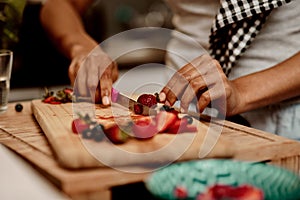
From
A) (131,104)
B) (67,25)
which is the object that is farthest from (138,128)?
(67,25)

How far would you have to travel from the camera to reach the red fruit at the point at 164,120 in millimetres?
830

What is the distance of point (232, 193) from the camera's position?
0.60 meters

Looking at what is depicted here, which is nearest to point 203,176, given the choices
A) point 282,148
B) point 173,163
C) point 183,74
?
point 173,163

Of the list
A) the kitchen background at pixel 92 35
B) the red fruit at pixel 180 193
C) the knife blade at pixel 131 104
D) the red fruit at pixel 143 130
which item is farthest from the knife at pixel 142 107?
the kitchen background at pixel 92 35

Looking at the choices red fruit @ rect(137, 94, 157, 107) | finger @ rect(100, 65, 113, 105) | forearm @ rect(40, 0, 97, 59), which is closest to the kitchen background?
forearm @ rect(40, 0, 97, 59)

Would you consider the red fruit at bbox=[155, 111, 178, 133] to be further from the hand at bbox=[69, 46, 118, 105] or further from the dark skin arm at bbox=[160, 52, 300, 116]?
the hand at bbox=[69, 46, 118, 105]

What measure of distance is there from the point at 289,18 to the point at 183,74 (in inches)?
10.3

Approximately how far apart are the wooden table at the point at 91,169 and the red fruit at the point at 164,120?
0.32 feet

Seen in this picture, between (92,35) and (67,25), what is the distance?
1.32 metres

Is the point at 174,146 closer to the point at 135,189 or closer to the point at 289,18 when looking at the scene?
the point at 135,189

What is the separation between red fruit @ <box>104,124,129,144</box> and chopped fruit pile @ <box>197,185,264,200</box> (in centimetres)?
19

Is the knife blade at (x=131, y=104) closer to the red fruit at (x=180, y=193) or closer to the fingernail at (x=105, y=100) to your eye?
the fingernail at (x=105, y=100)

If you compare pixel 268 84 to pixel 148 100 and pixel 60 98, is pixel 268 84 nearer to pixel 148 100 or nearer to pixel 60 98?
pixel 148 100

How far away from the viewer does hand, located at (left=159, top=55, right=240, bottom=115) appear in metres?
0.93
